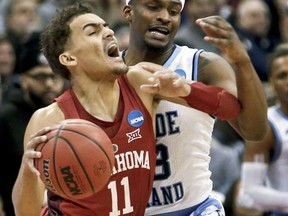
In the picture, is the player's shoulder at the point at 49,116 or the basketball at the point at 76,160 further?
the player's shoulder at the point at 49,116

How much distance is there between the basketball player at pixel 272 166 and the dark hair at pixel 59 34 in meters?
2.48

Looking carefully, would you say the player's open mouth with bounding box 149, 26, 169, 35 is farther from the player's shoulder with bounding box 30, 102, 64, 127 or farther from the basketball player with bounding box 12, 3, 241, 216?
the player's shoulder with bounding box 30, 102, 64, 127

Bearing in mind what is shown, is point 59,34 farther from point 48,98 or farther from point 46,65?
point 46,65

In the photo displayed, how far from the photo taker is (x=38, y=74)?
897cm

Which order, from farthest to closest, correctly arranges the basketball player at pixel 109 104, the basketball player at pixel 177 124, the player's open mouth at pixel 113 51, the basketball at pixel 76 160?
the basketball player at pixel 177 124 → the player's open mouth at pixel 113 51 → the basketball player at pixel 109 104 → the basketball at pixel 76 160

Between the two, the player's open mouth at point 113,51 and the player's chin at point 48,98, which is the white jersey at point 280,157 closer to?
the player's chin at point 48,98

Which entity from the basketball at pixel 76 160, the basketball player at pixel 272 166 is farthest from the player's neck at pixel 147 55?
the basketball player at pixel 272 166

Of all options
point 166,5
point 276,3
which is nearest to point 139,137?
point 166,5

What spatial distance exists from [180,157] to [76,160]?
1.00 meters

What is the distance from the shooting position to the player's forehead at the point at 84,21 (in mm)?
6023

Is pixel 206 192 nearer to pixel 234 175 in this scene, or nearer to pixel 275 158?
pixel 275 158

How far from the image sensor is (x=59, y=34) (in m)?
6.07

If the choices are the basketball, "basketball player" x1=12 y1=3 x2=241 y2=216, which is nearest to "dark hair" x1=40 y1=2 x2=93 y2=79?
"basketball player" x1=12 y1=3 x2=241 y2=216

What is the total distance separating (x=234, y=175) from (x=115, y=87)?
395 centimetres
